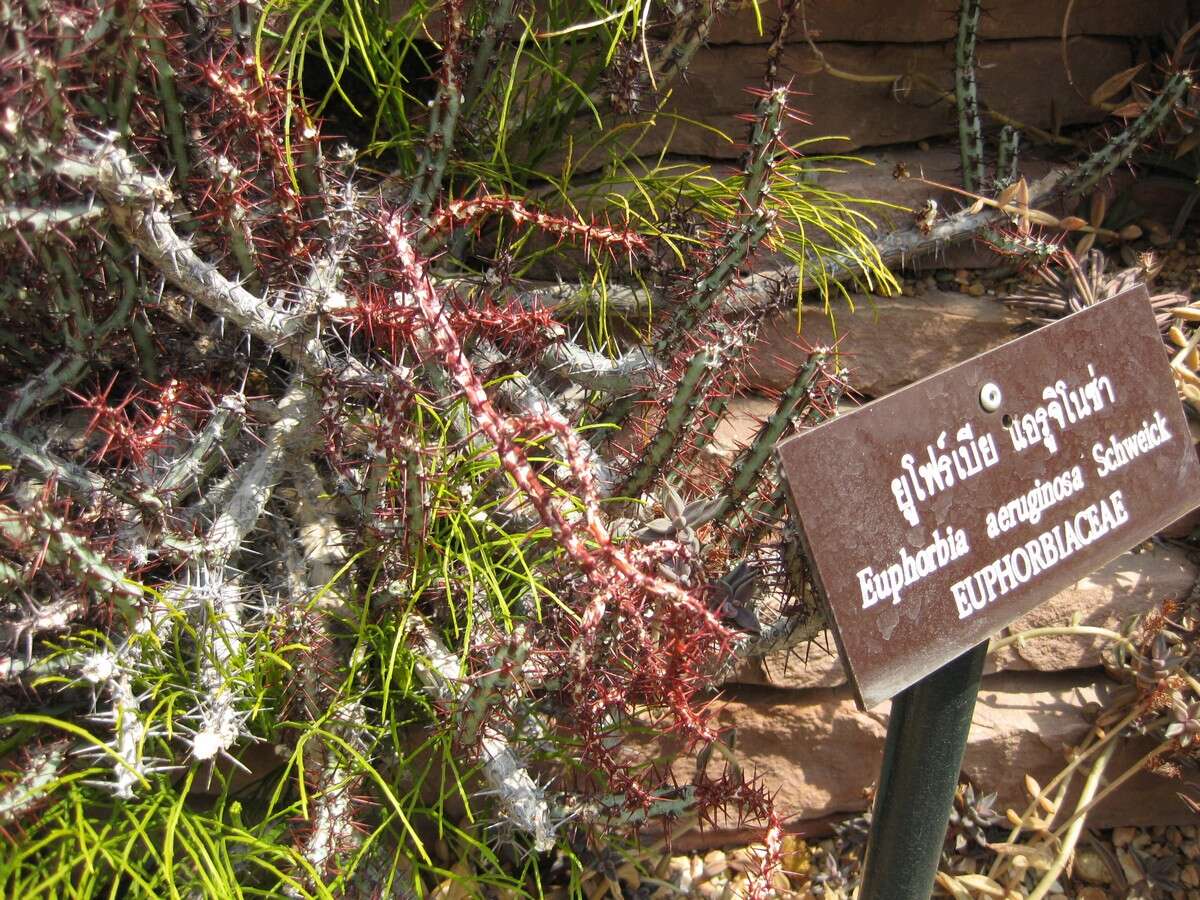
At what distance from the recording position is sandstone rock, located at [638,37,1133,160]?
9.36 ft

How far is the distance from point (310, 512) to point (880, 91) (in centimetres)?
199

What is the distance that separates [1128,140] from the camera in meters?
2.58

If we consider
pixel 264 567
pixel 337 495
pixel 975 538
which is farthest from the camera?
pixel 264 567

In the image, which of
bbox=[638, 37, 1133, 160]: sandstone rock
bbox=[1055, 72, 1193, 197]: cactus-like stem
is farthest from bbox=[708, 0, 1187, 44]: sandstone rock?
bbox=[1055, 72, 1193, 197]: cactus-like stem

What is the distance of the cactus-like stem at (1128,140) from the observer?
2514 mm

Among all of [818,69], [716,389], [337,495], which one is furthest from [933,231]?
[337,495]

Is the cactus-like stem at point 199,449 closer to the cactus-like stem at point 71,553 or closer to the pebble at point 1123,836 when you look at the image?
the cactus-like stem at point 71,553

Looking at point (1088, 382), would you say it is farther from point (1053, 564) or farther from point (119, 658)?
point (119, 658)

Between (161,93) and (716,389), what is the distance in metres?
1.08

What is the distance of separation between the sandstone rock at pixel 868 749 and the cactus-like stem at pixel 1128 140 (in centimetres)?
125

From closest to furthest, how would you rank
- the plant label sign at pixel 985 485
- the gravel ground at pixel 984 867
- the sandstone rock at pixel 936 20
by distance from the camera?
the plant label sign at pixel 985 485
the gravel ground at pixel 984 867
the sandstone rock at pixel 936 20

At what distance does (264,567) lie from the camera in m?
2.12

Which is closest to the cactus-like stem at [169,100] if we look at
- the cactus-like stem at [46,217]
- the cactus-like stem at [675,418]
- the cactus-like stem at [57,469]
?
the cactus-like stem at [46,217]

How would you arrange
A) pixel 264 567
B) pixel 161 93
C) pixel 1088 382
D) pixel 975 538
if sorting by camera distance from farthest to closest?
pixel 264 567
pixel 161 93
pixel 1088 382
pixel 975 538
